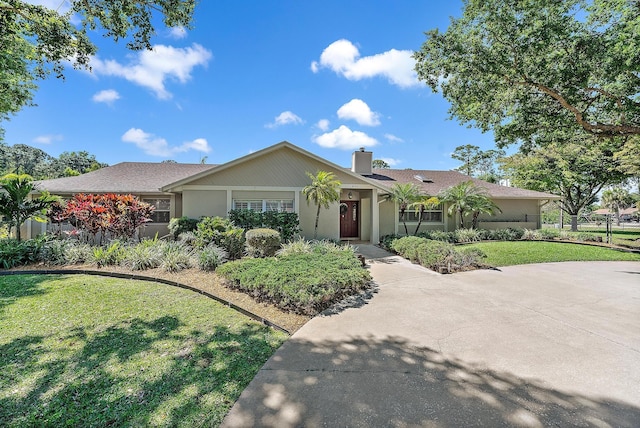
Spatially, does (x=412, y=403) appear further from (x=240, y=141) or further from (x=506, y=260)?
(x=240, y=141)

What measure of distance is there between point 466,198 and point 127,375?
15.7m

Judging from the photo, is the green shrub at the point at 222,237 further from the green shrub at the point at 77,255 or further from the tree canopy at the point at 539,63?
the tree canopy at the point at 539,63

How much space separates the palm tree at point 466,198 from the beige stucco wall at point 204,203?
11469 millimetres

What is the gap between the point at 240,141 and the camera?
1895cm

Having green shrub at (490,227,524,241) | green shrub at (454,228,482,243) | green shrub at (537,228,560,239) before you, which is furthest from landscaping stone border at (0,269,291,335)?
green shrub at (537,228,560,239)

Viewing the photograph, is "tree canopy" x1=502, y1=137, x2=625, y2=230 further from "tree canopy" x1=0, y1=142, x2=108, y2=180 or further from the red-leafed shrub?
"tree canopy" x1=0, y1=142, x2=108, y2=180

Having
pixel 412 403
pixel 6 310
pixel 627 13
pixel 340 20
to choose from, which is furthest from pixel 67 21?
pixel 627 13

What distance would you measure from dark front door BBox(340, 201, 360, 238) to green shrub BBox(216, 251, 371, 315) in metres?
7.66

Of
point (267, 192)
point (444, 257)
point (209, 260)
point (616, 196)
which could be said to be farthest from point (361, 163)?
point (616, 196)

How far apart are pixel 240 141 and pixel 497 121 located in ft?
48.5

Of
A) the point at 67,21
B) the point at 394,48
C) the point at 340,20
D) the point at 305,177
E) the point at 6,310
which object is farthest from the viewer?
the point at 305,177

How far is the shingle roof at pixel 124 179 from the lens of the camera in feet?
43.6

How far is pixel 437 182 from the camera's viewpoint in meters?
18.8

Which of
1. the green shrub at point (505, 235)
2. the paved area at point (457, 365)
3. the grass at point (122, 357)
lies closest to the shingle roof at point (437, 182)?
the green shrub at point (505, 235)
